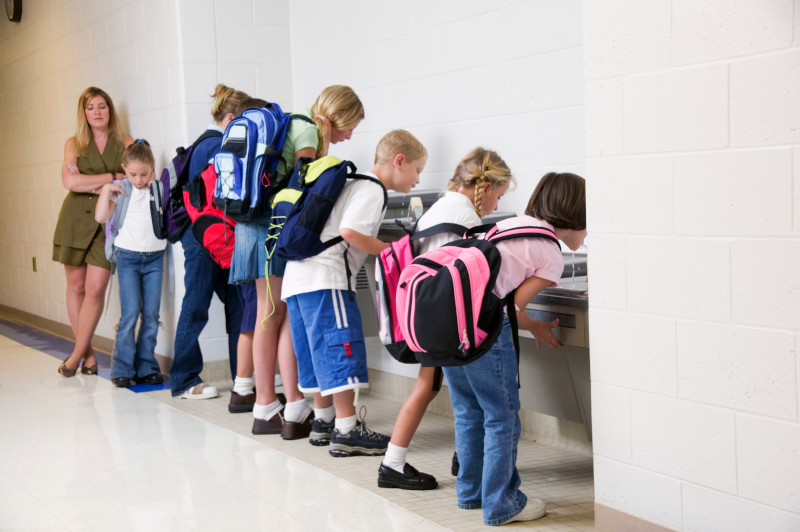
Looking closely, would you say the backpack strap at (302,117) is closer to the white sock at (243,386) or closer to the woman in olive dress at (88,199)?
the white sock at (243,386)

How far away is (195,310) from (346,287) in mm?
1484

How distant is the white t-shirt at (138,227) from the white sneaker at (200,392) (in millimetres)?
861

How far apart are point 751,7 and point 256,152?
2099mm

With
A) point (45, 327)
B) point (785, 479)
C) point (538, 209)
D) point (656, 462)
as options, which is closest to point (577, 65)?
point (538, 209)

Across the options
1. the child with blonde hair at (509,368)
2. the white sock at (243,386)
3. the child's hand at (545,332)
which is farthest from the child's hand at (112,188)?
the child's hand at (545,332)

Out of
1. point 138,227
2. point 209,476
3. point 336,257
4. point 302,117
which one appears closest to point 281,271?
point 336,257

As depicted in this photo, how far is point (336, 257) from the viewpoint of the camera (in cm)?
347

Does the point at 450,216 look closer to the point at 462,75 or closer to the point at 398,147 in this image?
the point at 398,147

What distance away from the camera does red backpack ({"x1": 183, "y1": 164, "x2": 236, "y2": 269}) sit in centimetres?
410

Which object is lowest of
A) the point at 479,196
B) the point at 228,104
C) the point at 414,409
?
the point at 414,409

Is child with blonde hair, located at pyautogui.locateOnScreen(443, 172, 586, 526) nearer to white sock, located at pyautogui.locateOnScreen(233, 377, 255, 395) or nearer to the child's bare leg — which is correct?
the child's bare leg

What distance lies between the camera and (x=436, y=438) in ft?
12.5

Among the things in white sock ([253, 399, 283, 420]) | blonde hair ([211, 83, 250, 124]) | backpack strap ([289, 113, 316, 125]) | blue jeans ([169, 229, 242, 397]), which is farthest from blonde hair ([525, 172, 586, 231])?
blue jeans ([169, 229, 242, 397])

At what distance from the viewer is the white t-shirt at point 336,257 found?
131 inches
